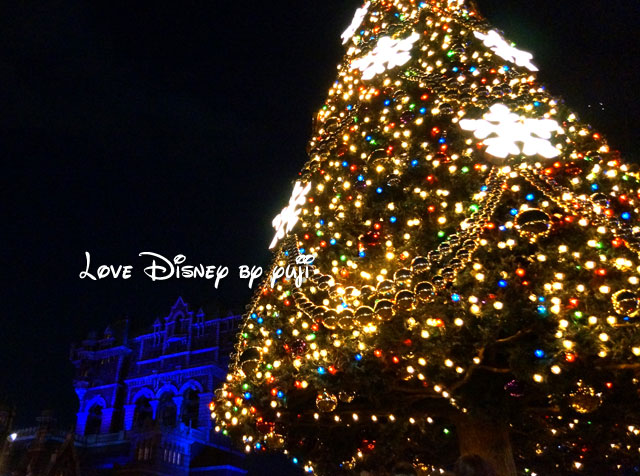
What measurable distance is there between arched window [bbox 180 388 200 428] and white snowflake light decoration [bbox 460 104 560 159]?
1075 inches

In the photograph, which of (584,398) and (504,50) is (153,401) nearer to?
(584,398)

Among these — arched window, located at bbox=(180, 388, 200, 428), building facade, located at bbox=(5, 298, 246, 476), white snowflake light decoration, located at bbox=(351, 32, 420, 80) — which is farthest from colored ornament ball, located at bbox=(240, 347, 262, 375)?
arched window, located at bbox=(180, 388, 200, 428)

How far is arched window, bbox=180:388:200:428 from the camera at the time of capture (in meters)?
27.7

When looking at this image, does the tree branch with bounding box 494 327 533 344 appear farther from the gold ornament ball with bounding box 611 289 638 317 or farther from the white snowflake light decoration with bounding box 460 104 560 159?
the white snowflake light decoration with bounding box 460 104 560 159

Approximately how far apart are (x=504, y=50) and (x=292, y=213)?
451cm

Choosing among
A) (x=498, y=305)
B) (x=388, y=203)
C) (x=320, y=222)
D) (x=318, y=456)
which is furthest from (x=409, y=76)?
(x=318, y=456)

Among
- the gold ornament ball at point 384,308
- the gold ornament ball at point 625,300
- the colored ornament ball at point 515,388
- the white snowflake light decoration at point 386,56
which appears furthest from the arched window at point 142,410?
the gold ornament ball at point 625,300

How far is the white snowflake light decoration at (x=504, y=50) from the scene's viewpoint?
7.05 meters

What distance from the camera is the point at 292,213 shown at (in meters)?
7.60

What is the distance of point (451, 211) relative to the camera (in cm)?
566

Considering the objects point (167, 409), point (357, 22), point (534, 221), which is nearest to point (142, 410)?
point (167, 409)

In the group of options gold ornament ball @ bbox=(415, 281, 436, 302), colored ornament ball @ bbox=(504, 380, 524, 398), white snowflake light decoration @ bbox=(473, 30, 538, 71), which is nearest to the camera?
gold ornament ball @ bbox=(415, 281, 436, 302)

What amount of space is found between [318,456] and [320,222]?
450 cm

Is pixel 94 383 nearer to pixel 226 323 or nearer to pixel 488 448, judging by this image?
pixel 226 323
